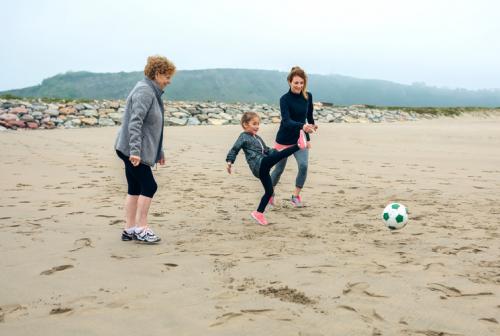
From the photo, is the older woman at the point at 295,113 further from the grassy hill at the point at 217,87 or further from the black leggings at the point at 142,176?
the grassy hill at the point at 217,87

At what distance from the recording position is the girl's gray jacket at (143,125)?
4.75 metres

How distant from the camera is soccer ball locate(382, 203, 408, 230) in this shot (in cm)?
514

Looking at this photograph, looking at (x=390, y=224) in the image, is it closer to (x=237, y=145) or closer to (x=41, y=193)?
(x=237, y=145)

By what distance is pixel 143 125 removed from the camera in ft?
16.1

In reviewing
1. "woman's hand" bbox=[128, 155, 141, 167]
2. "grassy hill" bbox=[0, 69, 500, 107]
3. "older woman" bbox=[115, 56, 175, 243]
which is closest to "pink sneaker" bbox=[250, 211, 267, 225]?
"older woman" bbox=[115, 56, 175, 243]

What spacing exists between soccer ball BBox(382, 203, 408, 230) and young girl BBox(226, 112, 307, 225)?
1.41m

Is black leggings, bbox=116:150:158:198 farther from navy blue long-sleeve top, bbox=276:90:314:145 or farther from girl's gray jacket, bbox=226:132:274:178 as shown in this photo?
navy blue long-sleeve top, bbox=276:90:314:145

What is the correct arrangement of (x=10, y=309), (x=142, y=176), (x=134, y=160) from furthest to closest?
(x=142, y=176) < (x=134, y=160) < (x=10, y=309)

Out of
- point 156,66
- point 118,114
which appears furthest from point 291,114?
point 118,114

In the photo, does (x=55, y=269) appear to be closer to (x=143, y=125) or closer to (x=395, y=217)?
(x=143, y=125)

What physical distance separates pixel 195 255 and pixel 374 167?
7.13m

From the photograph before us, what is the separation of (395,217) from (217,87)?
64.8 metres

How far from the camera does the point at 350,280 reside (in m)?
3.68

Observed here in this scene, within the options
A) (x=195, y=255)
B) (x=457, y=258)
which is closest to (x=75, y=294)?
(x=195, y=255)
